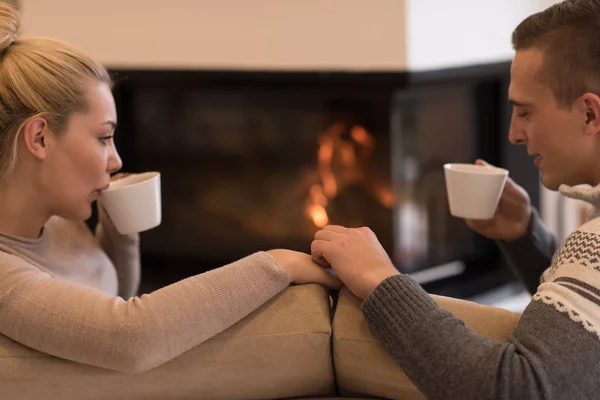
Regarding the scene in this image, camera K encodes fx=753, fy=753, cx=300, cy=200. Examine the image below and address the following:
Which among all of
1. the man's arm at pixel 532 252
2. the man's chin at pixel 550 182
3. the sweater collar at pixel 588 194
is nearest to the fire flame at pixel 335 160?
the man's arm at pixel 532 252

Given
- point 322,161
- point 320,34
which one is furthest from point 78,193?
point 322,161

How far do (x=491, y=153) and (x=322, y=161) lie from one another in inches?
28.0

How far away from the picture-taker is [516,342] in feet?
3.26

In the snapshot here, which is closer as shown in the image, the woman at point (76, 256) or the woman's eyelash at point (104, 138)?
the woman at point (76, 256)

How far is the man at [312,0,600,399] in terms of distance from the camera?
96 cm

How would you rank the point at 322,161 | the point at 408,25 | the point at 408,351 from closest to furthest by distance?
the point at 408,351 → the point at 408,25 → the point at 322,161

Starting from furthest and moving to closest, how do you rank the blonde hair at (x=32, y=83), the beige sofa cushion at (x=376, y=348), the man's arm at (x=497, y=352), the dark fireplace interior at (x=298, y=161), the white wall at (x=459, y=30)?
the dark fireplace interior at (x=298, y=161) < the white wall at (x=459, y=30) < the blonde hair at (x=32, y=83) < the beige sofa cushion at (x=376, y=348) < the man's arm at (x=497, y=352)

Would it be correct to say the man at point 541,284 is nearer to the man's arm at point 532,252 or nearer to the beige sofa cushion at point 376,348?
the beige sofa cushion at point 376,348

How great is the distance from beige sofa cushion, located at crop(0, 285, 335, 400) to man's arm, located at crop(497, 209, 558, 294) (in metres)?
0.69

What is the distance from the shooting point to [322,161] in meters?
3.08

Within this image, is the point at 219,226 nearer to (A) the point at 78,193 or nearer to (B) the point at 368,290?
(A) the point at 78,193

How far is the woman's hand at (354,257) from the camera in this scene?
110 cm

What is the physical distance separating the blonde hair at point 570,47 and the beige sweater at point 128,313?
1.78 feet

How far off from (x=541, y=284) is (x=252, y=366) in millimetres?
427
